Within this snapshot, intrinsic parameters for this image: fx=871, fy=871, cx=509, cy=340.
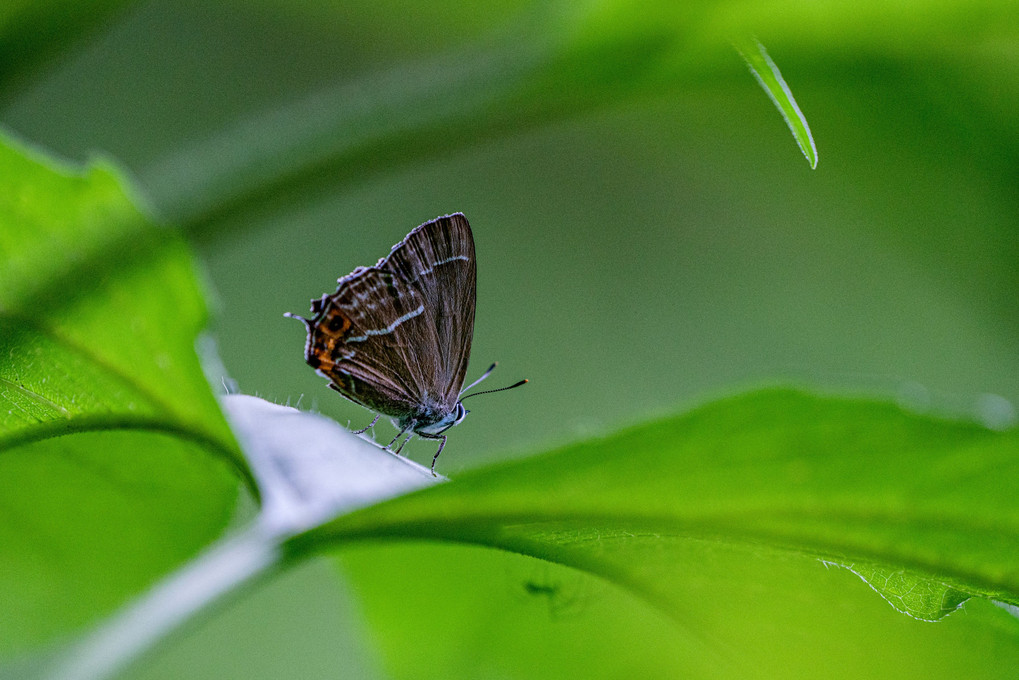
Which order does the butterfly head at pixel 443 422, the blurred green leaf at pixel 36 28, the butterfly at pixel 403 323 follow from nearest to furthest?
1. the blurred green leaf at pixel 36 28
2. the butterfly at pixel 403 323
3. the butterfly head at pixel 443 422

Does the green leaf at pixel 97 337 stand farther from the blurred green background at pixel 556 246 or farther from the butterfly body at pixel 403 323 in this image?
the blurred green background at pixel 556 246

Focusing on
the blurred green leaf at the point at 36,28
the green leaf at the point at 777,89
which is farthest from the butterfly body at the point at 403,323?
the green leaf at the point at 777,89

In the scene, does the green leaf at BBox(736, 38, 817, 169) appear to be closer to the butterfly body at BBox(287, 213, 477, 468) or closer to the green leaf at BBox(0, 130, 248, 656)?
the green leaf at BBox(0, 130, 248, 656)

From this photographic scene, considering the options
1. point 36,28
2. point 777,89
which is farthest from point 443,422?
point 777,89

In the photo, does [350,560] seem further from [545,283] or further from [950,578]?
[545,283]

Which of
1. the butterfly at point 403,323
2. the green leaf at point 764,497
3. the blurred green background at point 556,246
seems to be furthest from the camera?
the blurred green background at point 556,246

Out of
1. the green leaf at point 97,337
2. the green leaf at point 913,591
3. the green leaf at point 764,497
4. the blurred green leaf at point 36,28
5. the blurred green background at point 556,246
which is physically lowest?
the blurred green background at point 556,246

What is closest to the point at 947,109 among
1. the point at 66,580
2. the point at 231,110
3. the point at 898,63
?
the point at 898,63

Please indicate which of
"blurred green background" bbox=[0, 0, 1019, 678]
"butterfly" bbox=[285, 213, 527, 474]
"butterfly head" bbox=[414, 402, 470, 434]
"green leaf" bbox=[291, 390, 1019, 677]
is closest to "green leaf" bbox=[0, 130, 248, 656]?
"green leaf" bbox=[291, 390, 1019, 677]
